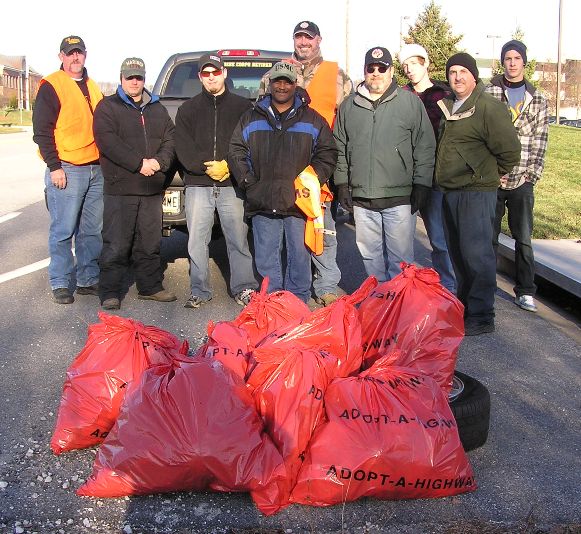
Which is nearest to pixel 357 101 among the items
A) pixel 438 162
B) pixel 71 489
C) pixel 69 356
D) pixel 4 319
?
pixel 438 162

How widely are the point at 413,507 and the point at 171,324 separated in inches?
129

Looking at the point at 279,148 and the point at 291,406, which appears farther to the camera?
the point at 279,148

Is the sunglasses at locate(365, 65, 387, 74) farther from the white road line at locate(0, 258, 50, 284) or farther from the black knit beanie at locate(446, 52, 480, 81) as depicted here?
the white road line at locate(0, 258, 50, 284)

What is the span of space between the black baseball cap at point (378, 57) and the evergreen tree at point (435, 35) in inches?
832

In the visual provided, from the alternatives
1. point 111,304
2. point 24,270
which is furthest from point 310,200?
point 24,270

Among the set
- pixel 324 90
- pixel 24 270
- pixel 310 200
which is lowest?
pixel 24 270

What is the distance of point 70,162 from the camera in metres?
6.79

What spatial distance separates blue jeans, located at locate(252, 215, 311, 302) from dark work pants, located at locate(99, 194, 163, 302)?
0.93 metres

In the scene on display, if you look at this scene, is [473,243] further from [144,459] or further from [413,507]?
[144,459]

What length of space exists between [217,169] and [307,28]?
56.0 inches

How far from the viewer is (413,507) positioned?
3.48 metres

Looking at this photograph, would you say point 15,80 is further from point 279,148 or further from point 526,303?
point 526,303

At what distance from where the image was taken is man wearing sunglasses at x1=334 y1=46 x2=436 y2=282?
6.12 meters

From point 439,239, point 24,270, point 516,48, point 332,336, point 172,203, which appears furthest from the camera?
point 24,270
